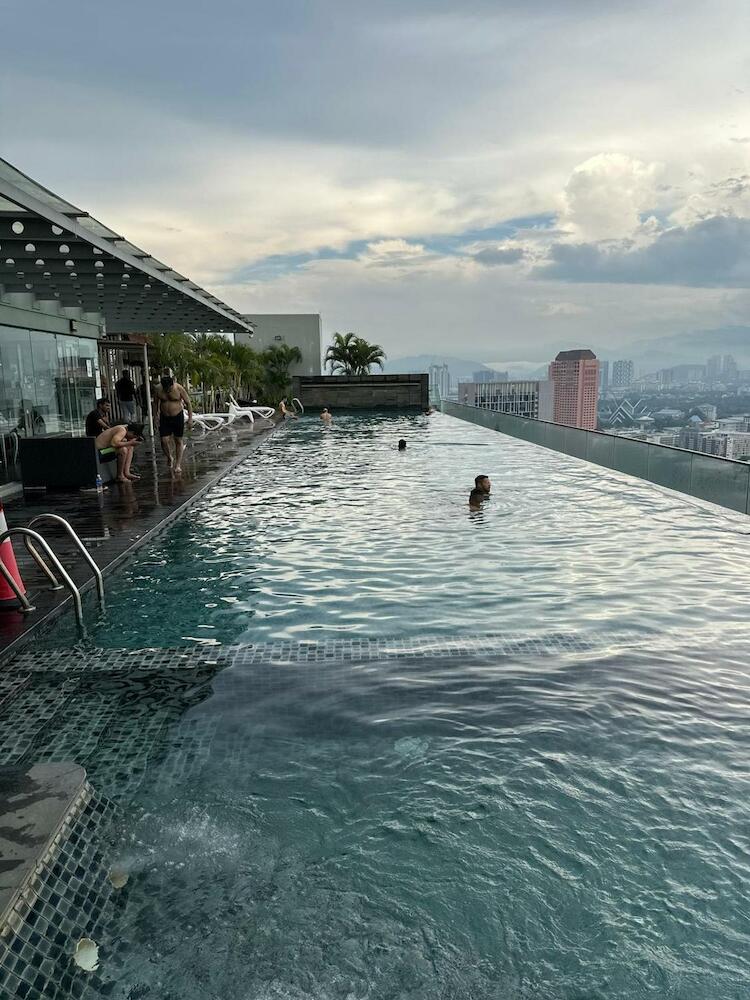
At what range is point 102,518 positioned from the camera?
945 cm

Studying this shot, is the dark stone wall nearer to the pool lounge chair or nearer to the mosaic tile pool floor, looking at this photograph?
the pool lounge chair

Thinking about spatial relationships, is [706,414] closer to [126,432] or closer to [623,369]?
[126,432]

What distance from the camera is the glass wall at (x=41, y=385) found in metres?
12.2

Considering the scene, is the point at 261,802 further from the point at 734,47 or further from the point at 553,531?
the point at 734,47

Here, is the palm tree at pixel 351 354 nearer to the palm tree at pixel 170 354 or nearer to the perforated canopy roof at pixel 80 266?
the palm tree at pixel 170 354

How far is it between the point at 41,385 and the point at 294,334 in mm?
41163

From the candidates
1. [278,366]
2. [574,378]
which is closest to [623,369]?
[574,378]

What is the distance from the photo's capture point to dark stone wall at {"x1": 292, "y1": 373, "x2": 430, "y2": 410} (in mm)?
40719

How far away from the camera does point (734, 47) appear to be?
13266 mm

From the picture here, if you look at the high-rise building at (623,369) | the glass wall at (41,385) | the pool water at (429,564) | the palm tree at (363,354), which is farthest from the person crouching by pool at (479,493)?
the high-rise building at (623,369)

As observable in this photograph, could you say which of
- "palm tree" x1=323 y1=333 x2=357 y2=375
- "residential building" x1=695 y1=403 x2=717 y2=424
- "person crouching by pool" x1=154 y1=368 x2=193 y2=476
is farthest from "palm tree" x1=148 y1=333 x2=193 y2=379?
"palm tree" x1=323 y1=333 x2=357 y2=375

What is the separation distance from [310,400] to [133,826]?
38303mm

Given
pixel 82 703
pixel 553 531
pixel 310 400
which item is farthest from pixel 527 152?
pixel 310 400

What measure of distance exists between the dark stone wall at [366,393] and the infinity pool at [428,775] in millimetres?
32990
